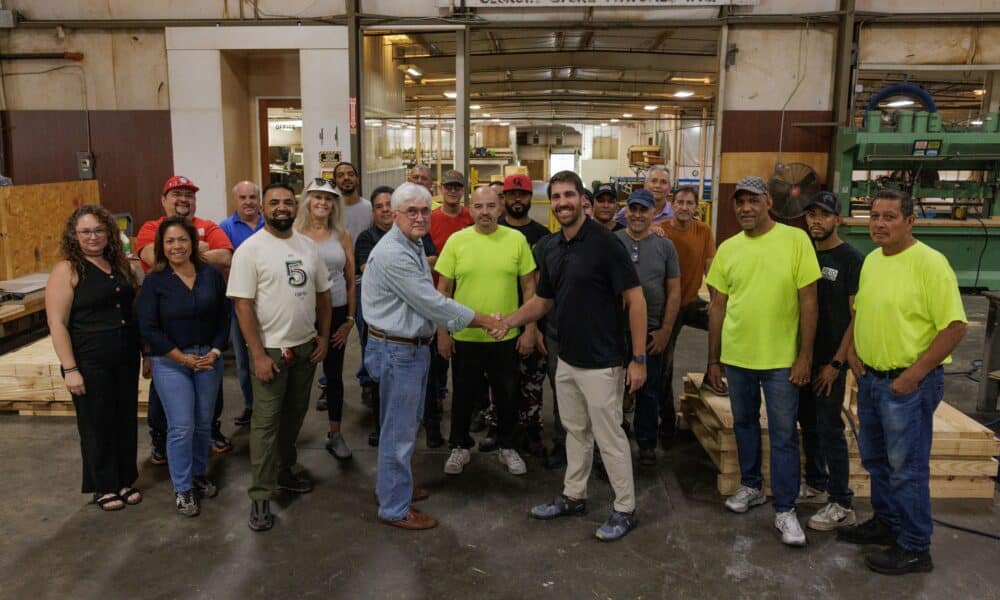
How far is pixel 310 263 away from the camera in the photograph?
3.94 metres

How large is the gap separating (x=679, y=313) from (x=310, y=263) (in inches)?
98.5

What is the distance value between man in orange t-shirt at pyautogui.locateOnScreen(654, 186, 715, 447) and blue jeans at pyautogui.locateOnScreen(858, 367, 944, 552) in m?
1.50

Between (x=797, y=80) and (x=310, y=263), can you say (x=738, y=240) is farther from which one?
(x=797, y=80)

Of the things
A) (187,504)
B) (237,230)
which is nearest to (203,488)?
(187,504)

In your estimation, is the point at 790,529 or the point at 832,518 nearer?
the point at 790,529

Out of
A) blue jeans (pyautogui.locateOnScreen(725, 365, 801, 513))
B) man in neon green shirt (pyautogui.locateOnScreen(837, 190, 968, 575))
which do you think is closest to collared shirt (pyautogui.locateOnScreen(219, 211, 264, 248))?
Result: blue jeans (pyautogui.locateOnScreen(725, 365, 801, 513))

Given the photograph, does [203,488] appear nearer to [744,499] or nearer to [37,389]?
[37,389]

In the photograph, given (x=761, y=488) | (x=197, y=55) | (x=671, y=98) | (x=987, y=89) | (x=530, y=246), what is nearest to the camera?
(x=761, y=488)

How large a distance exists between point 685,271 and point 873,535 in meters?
1.98

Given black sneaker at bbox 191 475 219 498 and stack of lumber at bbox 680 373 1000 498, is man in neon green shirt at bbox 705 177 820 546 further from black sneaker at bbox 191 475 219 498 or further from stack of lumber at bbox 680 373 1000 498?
black sneaker at bbox 191 475 219 498

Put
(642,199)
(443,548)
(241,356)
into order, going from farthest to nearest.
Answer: (241,356) → (642,199) → (443,548)

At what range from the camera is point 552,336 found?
4.17 metres

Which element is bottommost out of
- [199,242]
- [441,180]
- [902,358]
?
[902,358]

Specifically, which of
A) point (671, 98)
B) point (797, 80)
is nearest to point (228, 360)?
point (797, 80)
